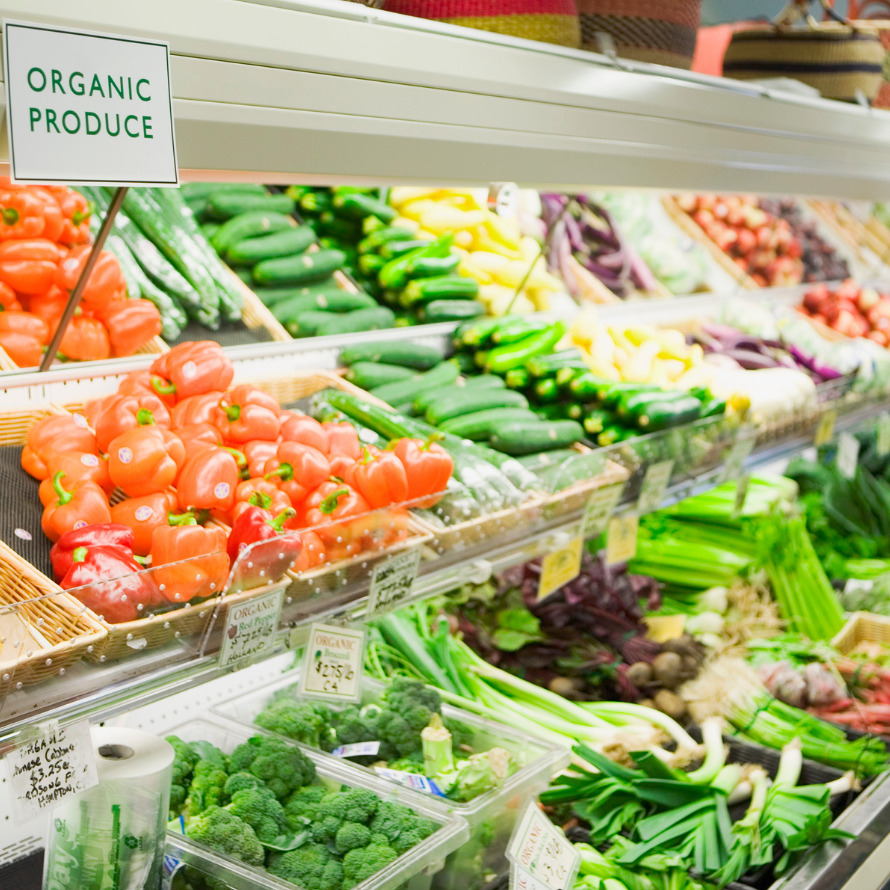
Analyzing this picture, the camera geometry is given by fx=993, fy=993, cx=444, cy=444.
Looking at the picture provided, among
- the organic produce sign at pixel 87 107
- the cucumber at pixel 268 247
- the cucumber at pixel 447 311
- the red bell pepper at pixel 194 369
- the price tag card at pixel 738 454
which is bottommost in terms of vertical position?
the price tag card at pixel 738 454

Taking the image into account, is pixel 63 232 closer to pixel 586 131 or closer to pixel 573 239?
pixel 586 131

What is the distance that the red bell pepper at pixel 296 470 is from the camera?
1.88 metres

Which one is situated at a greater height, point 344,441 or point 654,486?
point 344,441

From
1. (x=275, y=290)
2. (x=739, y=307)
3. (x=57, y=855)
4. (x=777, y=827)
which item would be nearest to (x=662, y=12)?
(x=275, y=290)

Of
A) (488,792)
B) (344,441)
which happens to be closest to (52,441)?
(344,441)

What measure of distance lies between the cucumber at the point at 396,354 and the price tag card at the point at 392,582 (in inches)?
40.3

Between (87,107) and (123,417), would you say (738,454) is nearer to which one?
(123,417)

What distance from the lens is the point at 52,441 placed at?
6.03ft

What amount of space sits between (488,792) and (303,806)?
1.25 ft

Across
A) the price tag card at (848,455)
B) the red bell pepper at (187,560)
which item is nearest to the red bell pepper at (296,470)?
the red bell pepper at (187,560)

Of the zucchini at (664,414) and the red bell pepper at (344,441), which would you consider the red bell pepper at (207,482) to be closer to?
the red bell pepper at (344,441)

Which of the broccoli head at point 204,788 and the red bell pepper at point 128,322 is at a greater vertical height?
the red bell pepper at point 128,322

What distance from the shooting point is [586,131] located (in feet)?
6.15

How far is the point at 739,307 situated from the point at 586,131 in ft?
8.82
